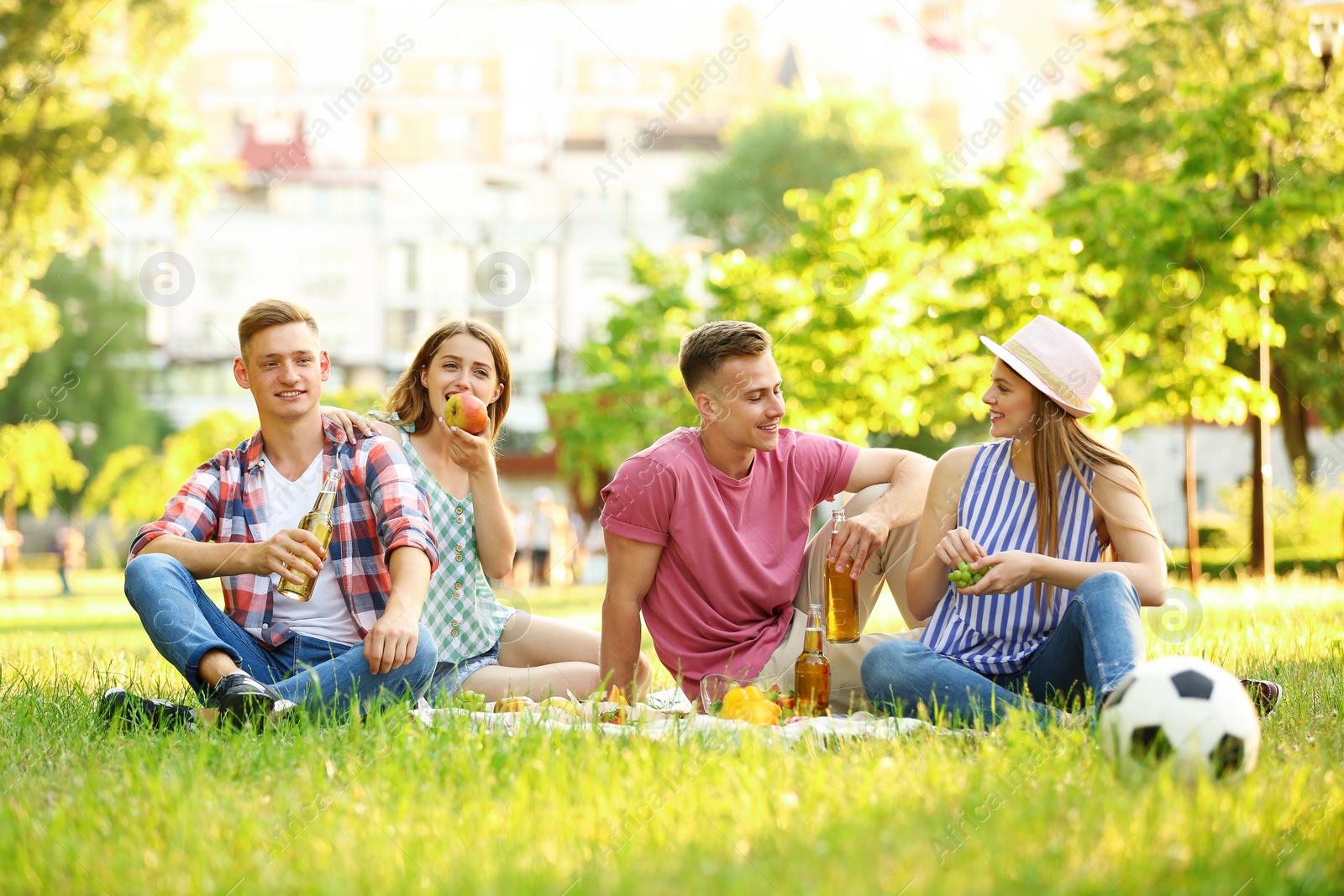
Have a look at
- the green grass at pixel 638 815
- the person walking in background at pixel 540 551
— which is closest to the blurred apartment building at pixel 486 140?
the person walking in background at pixel 540 551

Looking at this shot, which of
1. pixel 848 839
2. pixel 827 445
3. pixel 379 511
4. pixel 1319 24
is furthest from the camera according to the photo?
pixel 1319 24

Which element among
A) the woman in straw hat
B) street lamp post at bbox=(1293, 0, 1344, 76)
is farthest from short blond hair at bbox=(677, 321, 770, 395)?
street lamp post at bbox=(1293, 0, 1344, 76)

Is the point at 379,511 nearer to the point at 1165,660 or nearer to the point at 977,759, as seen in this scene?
the point at 977,759

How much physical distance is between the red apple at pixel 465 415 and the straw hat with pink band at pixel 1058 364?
187cm

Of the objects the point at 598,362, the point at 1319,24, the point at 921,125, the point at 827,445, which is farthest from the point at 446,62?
the point at 827,445

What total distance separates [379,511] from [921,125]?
3769cm

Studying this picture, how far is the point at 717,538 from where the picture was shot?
461 cm

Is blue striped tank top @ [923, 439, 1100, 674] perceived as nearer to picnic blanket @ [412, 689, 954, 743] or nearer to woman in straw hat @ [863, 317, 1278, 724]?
woman in straw hat @ [863, 317, 1278, 724]

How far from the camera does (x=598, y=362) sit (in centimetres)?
2725

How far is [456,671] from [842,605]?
1485 mm

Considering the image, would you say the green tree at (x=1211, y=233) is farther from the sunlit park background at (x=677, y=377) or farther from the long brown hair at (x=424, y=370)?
the long brown hair at (x=424, y=370)

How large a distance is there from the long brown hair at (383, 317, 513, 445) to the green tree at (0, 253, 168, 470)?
38639 millimetres

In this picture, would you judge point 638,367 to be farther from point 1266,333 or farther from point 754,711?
point 754,711

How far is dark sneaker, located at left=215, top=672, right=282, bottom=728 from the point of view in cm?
368
